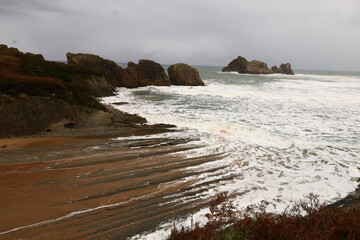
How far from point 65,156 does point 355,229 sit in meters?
8.61

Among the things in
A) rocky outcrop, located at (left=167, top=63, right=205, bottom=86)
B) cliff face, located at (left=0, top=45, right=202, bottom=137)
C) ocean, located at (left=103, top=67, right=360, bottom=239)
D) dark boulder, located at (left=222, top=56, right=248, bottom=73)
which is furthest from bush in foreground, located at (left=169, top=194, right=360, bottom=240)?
dark boulder, located at (left=222, top=56, right=248, bottom=73)

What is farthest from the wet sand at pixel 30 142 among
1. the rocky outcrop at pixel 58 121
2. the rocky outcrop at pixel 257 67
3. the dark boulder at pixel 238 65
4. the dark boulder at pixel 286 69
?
the dark boulder at pixel 286 69

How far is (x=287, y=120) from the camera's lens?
16.6m

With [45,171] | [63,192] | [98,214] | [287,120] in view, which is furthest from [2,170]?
[287,120]

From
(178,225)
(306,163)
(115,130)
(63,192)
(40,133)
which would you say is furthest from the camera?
(115,130)

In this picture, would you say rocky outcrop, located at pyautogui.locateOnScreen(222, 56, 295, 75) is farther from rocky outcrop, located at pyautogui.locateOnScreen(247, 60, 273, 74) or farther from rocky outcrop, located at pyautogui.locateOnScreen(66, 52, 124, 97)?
rocky outcrop, located at pyautogui.locateOnScreen(66, 52, 124, 97)

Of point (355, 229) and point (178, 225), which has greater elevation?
point (355, 229)

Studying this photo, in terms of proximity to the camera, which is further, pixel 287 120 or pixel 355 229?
pixel 287 120

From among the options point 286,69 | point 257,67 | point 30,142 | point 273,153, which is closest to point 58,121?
point 30,142

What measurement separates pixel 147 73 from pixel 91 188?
38.3 m

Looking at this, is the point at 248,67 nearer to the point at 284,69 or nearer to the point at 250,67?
the point at 250,67

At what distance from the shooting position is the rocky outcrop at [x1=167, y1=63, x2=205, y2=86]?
145 feet

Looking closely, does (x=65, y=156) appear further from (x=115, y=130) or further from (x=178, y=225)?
(x=178, y=225)

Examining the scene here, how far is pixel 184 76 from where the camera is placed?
4438 cm
